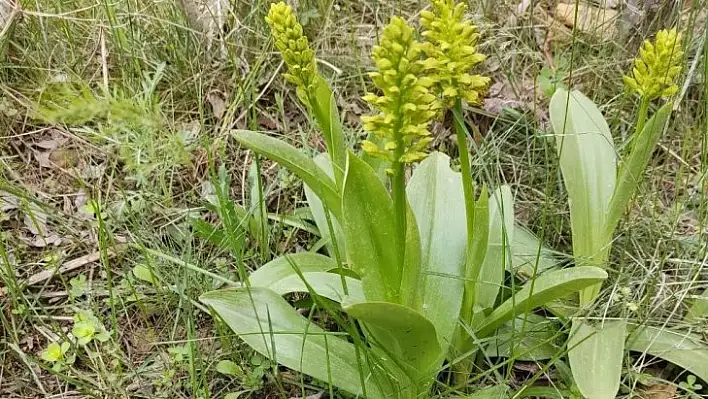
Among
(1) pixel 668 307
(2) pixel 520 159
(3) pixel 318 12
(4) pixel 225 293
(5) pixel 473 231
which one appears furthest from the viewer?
(3) pixel 318 12

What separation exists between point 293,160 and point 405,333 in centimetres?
43

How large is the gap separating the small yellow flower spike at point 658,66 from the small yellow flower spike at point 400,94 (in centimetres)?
50

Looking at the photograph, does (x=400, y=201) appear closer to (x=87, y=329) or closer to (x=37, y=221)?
(x=87, y=329)

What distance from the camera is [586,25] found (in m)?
2.29

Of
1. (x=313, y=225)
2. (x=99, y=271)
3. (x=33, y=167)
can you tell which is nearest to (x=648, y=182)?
(x=313, y=225)

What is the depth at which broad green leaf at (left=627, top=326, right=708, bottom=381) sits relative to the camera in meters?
1.36

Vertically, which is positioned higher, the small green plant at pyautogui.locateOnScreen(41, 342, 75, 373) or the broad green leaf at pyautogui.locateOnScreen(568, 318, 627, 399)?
the broad green leaf at pyautogui.locateOnScreen(568, 318, 627, 399)

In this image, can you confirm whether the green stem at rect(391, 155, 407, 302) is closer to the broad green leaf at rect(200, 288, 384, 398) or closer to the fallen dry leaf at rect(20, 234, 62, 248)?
the broad green leaf at rect(200, 288, 384, 398)

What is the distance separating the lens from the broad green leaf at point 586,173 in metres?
1.50

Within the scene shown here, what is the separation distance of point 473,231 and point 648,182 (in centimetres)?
74

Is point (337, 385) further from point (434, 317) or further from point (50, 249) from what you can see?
point (50, 249)

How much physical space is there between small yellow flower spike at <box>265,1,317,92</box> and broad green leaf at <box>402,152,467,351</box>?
374mm

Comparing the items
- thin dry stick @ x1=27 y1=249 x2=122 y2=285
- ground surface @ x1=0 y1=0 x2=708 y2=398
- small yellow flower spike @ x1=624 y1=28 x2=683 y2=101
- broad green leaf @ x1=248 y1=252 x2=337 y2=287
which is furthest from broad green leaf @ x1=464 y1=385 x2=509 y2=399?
thin dry stick @ x1=27 y1=249 x2=122 y2=285

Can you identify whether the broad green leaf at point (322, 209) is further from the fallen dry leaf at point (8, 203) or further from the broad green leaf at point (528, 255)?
the fallen dry leaf at point (8, 203)
